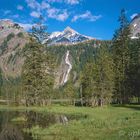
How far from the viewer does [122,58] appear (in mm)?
110375

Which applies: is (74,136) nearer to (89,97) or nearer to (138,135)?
(138,135)

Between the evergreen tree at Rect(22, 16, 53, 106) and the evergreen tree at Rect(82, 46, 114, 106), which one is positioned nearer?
the evergreen tree at Rect(22, 16, 53, 106)

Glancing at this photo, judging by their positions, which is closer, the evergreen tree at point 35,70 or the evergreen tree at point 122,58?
the evergreen tree at point 35,70

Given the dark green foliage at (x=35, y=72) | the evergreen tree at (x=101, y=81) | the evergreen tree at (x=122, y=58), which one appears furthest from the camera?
the evergreen tree at (x=122, y=58)

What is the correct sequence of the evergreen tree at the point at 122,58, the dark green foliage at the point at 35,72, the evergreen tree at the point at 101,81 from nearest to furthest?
the dark green foliage at the point at 35,72
the evergreen tree at the point at 101,81
the evergreen tree at the point at 122,58

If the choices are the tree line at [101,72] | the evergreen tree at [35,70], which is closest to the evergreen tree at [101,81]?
the tree line at [101,72]

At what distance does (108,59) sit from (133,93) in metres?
15.8

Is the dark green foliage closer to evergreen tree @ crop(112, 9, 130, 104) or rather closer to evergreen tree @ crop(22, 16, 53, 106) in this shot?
evergreen tree @ crop(22, 16, 53, 106)

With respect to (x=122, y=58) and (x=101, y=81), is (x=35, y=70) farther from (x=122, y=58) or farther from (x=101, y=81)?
(x=122, y=58)

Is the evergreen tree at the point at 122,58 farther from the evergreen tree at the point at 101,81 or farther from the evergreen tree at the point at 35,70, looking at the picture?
the evergreen tree at the point at 35,70

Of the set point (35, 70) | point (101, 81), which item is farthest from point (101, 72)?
point (35, 70)

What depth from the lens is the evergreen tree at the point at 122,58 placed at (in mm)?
106875

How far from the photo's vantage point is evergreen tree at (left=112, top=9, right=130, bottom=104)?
106875 mm

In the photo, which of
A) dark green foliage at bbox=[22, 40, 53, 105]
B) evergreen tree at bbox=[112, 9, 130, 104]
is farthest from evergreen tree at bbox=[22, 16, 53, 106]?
evergreen tree at bbox=[112, 9, 130, 104]
